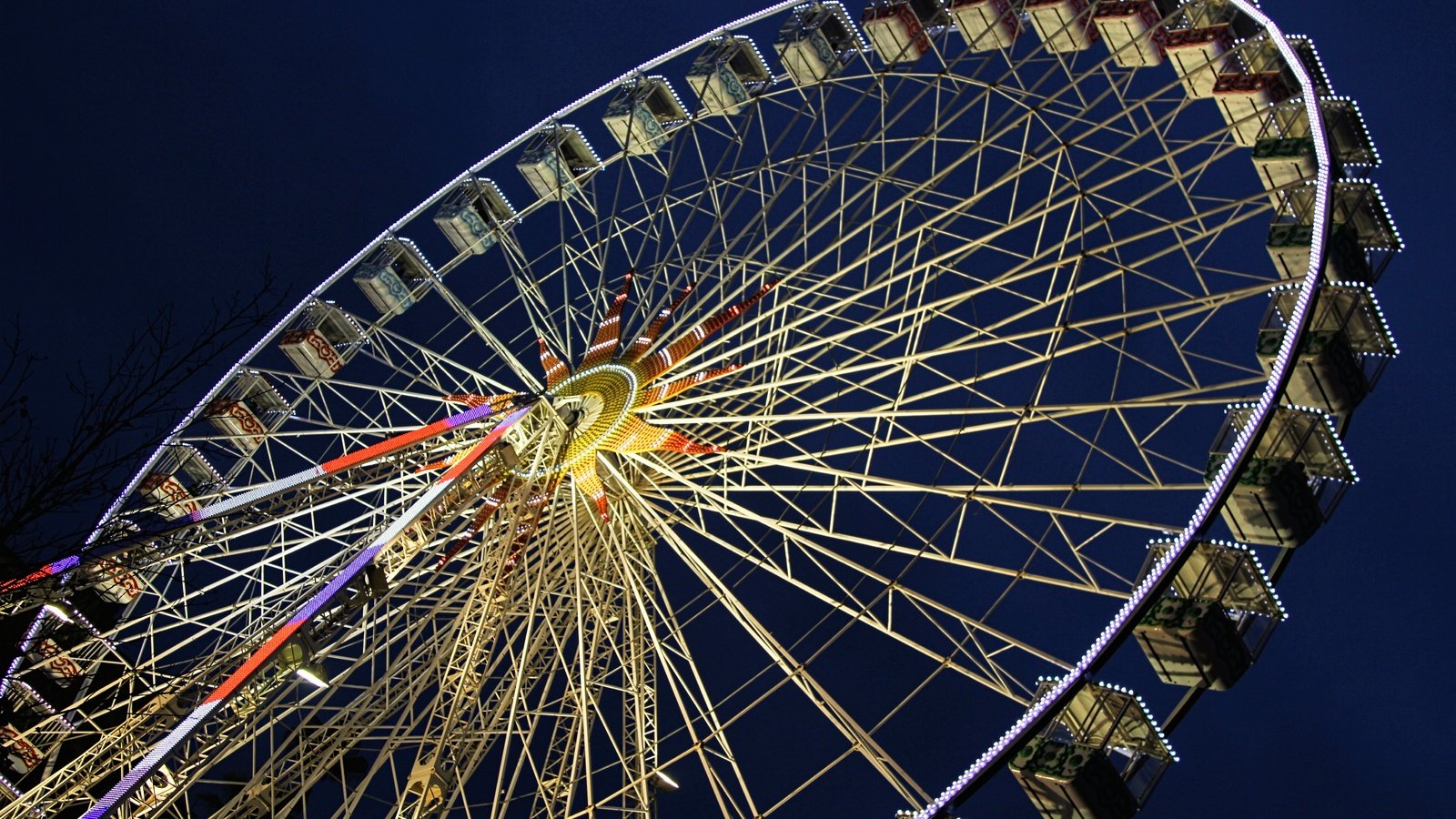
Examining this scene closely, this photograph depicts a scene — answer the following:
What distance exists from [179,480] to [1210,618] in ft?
61.2

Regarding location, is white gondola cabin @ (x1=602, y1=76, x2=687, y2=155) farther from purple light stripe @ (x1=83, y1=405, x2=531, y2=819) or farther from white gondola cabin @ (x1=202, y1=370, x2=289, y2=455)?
purple light stripe @ (x1=83, y1=405, x2=531, y2=819)

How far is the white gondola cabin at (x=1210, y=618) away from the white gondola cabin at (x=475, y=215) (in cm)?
1493

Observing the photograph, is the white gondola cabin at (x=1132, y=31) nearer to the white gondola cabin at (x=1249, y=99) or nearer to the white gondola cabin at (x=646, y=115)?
the white gondola cabin at (x=1249, y=99)

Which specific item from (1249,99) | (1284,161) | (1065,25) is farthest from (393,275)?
(1284,161)

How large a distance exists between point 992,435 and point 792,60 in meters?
28.2

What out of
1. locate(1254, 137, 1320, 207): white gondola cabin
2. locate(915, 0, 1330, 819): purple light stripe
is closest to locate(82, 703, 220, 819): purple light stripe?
locate(915, 0, 1330, 819): purple light stripe

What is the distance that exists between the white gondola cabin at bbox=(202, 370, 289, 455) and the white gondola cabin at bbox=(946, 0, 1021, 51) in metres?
13.8

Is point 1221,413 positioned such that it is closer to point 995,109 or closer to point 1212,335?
point 1212,335

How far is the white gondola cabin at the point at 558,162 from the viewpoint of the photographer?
2905cm

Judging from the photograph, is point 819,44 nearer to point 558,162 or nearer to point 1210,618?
point 558,162

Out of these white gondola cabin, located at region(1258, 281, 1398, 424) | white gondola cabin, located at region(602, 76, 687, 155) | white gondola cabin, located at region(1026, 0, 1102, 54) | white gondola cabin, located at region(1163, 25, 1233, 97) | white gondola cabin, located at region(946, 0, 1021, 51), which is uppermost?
white gondola cabin, located at region(602, 76, 687, 155)

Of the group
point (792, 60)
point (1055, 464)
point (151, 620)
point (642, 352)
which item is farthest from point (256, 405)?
point (1055, 464)

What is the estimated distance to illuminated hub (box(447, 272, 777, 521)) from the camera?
74.3 feet

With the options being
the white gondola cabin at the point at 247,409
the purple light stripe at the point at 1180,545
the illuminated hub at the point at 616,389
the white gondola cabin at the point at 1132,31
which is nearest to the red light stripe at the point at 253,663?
the illuminated hub at the point at 616,389
